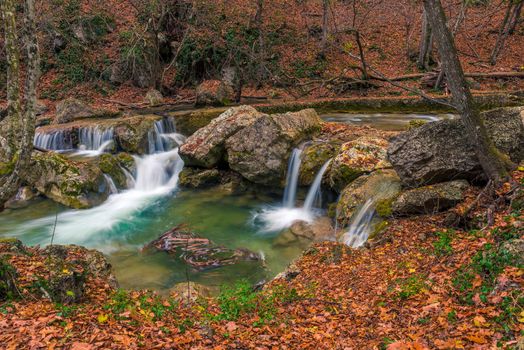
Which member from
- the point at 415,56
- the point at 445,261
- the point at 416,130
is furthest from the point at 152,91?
the point at 445,261

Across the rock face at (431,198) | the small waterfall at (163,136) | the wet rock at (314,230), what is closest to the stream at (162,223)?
the wet rock at (314,230)

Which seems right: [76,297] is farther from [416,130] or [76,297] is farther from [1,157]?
[1,157]

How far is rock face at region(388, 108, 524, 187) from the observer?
7246 millimetres

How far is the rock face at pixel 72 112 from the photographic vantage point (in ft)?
58.6

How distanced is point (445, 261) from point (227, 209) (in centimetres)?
715

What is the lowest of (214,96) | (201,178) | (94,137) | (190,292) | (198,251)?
(198,251)

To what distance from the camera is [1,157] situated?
12477mm

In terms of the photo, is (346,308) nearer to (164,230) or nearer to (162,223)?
(164,230)

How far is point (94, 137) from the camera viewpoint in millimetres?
15773

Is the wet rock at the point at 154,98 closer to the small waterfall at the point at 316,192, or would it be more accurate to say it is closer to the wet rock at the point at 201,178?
the wet rock at the point at 201,178

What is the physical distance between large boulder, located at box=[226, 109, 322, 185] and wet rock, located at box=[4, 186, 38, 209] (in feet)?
21.1

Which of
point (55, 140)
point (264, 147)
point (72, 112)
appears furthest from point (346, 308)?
point (72, 112)

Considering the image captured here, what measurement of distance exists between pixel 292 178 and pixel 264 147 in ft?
4.28

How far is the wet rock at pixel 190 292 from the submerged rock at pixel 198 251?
1.23 m
